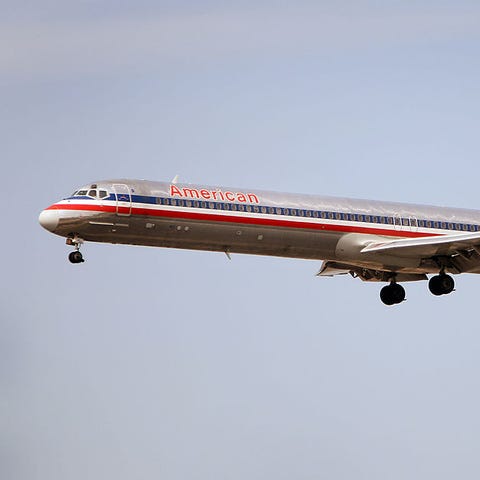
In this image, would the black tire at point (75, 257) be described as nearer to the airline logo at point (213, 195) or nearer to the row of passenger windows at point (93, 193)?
the row of passenger windows at point (93, 193)

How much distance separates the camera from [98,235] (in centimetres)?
7100

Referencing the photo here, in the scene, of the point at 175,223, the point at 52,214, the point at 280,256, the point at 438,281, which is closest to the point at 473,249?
the point at 438,281

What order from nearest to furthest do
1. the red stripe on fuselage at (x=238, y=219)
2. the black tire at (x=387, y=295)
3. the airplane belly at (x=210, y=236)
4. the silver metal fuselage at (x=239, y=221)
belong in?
the red stripe on fuselage at (x=238, y=219) → the silver metal fuselage at (x=239, y=221) → the airplane belly at (x=210, y=236) → the black tire at (x=387, y=295)

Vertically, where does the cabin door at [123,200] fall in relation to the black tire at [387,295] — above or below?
below

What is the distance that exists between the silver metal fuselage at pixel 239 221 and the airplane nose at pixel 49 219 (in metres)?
0.04

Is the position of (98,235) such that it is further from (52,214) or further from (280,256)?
(280,256)

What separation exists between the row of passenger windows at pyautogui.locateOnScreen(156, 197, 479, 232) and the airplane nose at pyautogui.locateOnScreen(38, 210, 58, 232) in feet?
14.4

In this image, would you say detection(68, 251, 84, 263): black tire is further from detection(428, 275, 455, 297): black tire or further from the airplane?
detection(428, 275, 455, 297): black tire

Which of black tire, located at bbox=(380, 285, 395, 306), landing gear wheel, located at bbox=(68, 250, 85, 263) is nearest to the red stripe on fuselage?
landing gear wheel, located at bbox=(68, 250, 85, 263)

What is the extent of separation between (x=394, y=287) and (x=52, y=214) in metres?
18.3

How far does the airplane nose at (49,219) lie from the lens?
231 feet

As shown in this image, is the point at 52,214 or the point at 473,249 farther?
the point at 473,249

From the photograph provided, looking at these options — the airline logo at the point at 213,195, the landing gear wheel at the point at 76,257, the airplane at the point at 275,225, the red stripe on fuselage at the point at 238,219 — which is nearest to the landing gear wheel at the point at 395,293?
the airplane at the point at 275,225

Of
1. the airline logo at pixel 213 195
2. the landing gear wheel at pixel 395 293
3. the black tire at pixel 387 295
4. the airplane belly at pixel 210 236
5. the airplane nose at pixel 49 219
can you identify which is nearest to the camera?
the airplane nose at pixel 49 219
